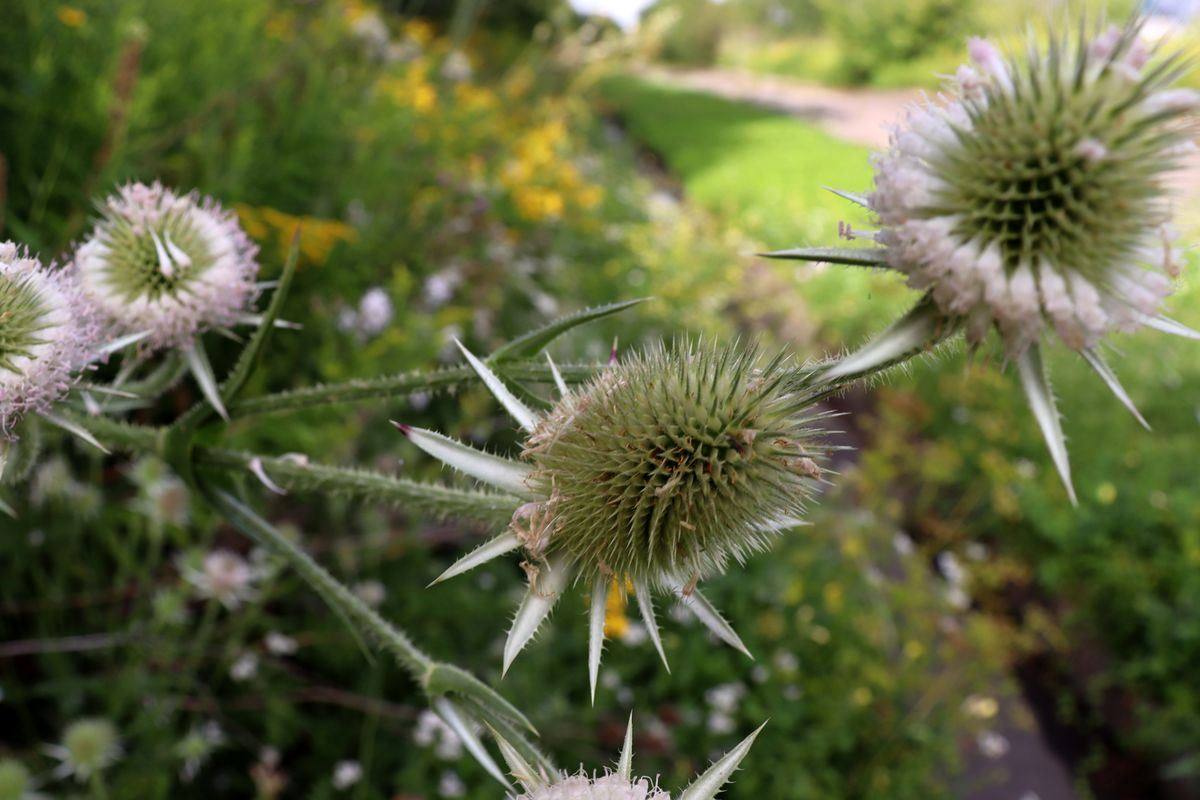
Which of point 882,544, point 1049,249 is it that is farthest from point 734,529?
point 882,544

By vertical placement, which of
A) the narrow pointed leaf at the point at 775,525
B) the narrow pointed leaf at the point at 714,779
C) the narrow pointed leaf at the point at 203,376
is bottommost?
the narrow pointed leaf at the point at 714,779

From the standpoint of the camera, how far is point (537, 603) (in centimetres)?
132

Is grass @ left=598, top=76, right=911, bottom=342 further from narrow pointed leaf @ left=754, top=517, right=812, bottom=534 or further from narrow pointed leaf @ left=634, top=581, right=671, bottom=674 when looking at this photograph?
narrow pointed leaf @ left=634, top=581, right=671, bottom=674

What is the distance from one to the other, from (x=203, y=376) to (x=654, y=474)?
2.82 ft

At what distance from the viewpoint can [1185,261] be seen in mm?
1151

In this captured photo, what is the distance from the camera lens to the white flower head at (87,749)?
2240 mm

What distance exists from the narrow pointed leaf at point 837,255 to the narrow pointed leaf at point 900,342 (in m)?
0.09

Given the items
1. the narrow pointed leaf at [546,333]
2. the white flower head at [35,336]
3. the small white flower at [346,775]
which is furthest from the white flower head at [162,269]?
the small white flower at [346,775]

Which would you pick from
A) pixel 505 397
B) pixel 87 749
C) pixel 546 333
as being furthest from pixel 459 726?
pixel 87 749

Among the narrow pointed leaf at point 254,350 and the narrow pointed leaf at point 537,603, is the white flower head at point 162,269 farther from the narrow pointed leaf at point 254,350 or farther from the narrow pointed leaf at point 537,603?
the narrow pointed leaf at point 537,603

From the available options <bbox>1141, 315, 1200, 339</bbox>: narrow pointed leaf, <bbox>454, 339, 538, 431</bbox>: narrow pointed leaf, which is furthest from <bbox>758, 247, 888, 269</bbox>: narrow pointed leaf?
<bbox>454, 339, 538, 431</bbox>: narrow pointed leaf

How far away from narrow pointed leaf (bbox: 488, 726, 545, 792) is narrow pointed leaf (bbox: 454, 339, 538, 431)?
0.48 m

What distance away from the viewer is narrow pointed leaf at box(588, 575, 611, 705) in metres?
1.18

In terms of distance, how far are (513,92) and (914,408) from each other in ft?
16.9
